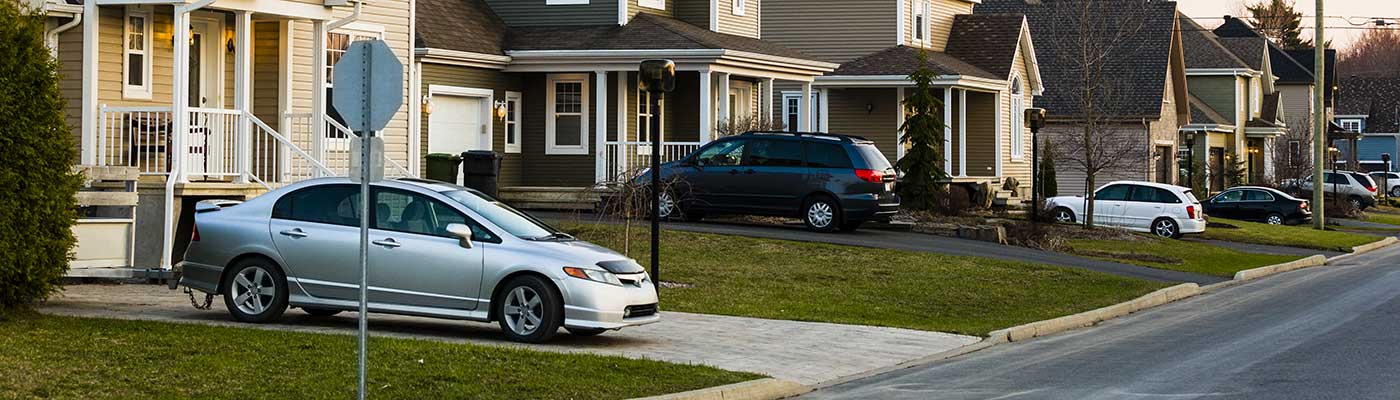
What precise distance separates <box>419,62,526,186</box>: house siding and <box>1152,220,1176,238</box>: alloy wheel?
14.6 metres

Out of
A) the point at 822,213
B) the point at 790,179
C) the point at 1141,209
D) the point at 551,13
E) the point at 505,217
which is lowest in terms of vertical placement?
the point at 505,217

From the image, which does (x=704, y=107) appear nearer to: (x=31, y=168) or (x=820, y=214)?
(x=820, y=214)

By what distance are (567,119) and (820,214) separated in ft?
25.9

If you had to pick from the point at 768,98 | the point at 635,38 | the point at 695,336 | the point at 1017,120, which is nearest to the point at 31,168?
the point at 695,336

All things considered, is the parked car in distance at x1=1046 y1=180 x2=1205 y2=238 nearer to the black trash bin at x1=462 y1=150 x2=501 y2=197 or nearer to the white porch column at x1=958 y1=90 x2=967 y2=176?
the white porch column at x1=958 y1=90 x2=967 y2=176

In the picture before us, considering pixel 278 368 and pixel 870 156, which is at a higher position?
pixel 870 156

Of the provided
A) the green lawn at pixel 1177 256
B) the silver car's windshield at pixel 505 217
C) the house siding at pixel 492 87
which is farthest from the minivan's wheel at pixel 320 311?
the green lawn at pixel 1177 256

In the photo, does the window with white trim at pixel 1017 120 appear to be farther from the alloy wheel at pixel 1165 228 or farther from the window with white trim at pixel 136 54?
the window with white trim at pixel 136 54

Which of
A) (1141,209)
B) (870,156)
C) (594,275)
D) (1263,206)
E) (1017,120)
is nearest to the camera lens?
(594,275)

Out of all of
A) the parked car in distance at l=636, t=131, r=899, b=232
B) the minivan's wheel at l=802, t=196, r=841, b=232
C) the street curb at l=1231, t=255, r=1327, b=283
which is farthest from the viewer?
the minivan's wheel at l=802, t=196, r=841, b=232

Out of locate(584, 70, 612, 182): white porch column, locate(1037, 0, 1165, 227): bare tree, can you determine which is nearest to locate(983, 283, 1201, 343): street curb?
locate(584, 70, 612, 182): white porch column

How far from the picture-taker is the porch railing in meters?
32.9

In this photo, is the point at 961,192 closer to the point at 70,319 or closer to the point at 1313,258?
the point at 1313,258

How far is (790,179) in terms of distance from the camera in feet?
93.2
